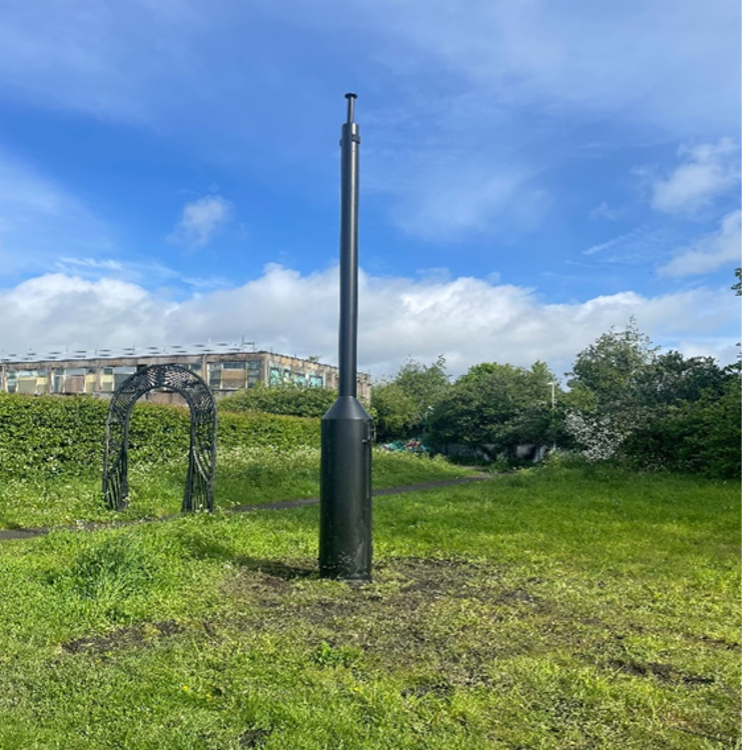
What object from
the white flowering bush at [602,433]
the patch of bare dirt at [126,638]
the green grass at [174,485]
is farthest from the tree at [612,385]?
the green grass at [174,485]

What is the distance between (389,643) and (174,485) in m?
9.71

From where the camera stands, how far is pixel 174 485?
12562 mm

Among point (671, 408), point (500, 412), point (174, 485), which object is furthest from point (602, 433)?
point (500, 412)

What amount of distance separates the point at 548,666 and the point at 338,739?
1.16 metres

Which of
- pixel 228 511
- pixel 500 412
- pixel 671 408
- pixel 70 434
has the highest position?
pixel 500 412

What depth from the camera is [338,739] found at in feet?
7.99

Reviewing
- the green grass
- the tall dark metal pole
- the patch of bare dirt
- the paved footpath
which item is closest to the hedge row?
the green grass

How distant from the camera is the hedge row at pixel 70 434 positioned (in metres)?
12.0

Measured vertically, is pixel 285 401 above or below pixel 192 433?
above

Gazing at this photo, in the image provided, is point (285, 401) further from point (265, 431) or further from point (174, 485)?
point (174, 485)

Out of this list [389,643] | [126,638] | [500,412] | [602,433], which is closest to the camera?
[389,643]

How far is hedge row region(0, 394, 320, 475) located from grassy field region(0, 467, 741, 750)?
19.7 ft

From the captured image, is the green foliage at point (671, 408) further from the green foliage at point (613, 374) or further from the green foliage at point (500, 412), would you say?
the green foliage at point (500, 412)

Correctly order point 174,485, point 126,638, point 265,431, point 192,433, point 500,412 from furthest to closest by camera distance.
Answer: point 265,431 → point 500,412 → point 174,485 → point 192,433 → point 126,638
